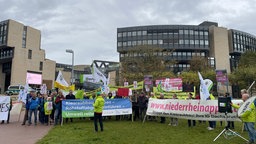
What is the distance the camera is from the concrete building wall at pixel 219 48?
8096cm

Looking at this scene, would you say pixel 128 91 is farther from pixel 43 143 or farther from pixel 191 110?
pixel 43 143

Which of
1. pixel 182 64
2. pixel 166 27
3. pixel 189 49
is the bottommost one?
pixel 182 64

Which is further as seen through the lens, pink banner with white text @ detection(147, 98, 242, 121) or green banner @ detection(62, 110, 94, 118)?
green banner @ detection(62, 110, 94, 118)

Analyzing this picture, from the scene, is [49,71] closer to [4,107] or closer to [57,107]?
[4,107]

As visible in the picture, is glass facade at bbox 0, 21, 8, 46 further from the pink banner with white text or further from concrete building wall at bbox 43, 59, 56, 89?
the pink banner with white text

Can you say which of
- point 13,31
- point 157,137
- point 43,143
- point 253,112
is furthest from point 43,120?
point 13,31

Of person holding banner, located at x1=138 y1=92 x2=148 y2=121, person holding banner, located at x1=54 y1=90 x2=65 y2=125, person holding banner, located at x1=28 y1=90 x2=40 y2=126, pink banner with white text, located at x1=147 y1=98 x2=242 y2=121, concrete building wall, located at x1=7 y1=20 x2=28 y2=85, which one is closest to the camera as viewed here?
pink banner with white text, located at x1=147 y1=98 x2=242 y2=121

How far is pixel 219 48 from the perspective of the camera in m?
81.6

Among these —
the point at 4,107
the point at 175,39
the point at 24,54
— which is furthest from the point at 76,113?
the point at 175,39

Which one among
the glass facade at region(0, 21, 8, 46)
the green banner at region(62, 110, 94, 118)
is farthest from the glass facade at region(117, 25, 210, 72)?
the green banner at region(62, 110, 94, 118)

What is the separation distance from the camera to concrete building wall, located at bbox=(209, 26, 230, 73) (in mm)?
80963

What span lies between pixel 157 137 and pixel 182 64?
73908 millimetres

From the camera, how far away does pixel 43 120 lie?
14578 mm

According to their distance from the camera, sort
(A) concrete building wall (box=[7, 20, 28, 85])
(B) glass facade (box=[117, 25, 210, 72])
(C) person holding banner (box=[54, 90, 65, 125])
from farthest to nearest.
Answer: (B) glass facade (box=[117, 25, 210, 72]) → (A) concrete building wall (box=[7, 20, 28, 85]) → (C) person holding banner (box=[54, 90, 65, 125])
